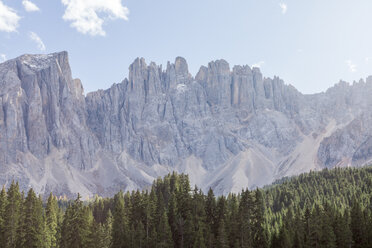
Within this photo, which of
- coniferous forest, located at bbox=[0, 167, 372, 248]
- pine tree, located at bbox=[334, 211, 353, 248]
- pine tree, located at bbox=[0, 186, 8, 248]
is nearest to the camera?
pine tree, located at bbox=[0, 186, 8, 248]

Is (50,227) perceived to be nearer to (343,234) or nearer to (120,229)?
(120,229)

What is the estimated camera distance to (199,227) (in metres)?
70.1

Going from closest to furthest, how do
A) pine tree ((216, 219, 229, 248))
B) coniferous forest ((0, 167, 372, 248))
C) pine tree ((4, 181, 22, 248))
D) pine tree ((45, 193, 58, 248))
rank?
pine tree ((4, 181, 22, 248)) < pine tree ((216, 219, 229, 248)) < coniferous forest ((0, 167, 372, 248)) < pine tree ((45, 193, 58, 248))

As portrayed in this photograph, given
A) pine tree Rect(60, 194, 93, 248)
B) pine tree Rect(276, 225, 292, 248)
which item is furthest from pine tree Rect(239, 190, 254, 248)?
pine tree Rect(60, 194, 93, 248)

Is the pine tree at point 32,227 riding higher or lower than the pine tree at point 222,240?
higher

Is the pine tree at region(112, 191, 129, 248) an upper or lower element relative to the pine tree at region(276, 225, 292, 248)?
upper

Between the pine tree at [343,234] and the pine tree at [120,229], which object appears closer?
the pine tree at [120,229]

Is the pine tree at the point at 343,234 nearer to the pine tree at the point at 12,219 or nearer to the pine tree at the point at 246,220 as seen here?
the pine tree at the point at 246,220

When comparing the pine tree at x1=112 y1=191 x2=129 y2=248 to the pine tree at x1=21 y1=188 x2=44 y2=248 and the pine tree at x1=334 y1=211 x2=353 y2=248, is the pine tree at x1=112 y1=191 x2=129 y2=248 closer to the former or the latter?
the pine tree at x1=21 y1=188 x2=44 y2=248

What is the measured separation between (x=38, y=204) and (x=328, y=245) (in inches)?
2122

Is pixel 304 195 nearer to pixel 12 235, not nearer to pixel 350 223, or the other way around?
pixel 350 223

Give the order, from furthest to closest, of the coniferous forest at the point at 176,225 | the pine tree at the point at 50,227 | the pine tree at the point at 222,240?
the pine tree at the point at 50,227, the coniferous forest at the point at 176,225, the pine tree at the point at 222,240

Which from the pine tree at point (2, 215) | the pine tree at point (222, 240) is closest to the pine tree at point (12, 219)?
the pine tree at point (2, 215)

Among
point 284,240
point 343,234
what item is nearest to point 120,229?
point 284,240
